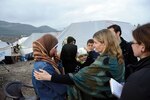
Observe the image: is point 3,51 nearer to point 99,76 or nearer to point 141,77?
point 99,76

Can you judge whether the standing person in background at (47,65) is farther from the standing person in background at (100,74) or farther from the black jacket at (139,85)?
the black jacket at (139,85)

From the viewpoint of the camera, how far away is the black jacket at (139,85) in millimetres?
2057

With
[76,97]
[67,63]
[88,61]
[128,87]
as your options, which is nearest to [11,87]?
[67,63]

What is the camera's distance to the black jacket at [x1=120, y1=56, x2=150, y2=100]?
2.06 metres

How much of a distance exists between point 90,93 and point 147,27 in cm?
125

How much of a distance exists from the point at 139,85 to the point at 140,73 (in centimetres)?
8

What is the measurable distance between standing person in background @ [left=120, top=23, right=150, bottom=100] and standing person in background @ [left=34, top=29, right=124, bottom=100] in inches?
37.3

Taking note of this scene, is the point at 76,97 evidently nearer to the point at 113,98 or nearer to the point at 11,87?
the point at 113,98

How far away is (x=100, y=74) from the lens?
10.6 ft

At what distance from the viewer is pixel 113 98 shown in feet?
11.0

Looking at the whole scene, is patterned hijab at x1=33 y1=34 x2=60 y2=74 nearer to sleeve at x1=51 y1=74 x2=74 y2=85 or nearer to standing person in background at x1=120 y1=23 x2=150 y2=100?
sleeve at x1=51 y1=74 x2=74 y2=85

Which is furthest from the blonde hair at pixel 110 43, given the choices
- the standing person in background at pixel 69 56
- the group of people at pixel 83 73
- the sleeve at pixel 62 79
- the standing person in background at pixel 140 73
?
the standing person in background at pixel 69 56

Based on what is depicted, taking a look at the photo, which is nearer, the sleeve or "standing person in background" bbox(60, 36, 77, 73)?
the sleeve

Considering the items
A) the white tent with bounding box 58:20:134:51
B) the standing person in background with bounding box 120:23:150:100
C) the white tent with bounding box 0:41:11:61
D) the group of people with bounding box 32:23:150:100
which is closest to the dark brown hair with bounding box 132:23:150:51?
the standing person in background with bounding box 120:23:150:100
